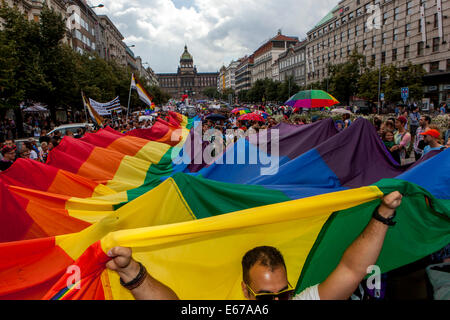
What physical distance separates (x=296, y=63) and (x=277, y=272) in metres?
77.6

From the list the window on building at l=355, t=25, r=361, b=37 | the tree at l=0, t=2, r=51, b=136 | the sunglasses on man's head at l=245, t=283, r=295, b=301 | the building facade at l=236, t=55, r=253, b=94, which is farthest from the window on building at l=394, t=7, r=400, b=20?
the building facade at l=236, t=55, r=253, b=94

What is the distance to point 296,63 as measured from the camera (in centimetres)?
7369

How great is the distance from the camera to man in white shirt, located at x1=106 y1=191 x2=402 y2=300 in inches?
69.5

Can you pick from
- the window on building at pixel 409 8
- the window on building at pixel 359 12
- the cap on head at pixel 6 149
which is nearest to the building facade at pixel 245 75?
the window on building at pixel 359 12

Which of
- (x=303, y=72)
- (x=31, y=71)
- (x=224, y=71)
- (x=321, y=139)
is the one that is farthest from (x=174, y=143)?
(x=224, y=71)

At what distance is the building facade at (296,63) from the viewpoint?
69.6 metres

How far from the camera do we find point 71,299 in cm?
185

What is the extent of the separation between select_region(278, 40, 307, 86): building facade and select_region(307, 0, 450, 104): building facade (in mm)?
9390

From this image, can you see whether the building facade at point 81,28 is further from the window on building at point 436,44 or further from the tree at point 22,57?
the window on building at point 436,44

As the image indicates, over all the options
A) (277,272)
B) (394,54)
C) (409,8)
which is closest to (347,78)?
(394,54)

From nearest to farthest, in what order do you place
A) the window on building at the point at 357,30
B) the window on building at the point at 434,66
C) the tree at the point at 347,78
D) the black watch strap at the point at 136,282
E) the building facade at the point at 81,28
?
the black watch strap at the point at 136,282
the window on building at the point at 434,66
the tree at the point at 347,78
the building facade at the point at 81,28
the window on building at the point at 357,30

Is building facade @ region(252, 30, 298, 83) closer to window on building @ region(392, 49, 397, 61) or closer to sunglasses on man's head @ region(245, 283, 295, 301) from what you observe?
window on building @ region(392, 49, 397, 61)

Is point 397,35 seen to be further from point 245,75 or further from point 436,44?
point 245,75

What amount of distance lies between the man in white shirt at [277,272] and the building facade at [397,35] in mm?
38264
